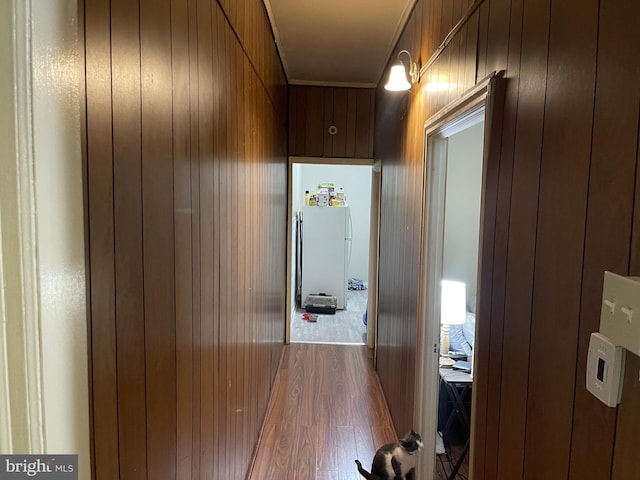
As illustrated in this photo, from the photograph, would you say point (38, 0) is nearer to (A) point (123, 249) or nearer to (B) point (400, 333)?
(A) point (123, 249)

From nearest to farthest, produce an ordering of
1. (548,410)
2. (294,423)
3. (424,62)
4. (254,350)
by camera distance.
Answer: (548,410) → (424,62) → (254,350) → (294,423)

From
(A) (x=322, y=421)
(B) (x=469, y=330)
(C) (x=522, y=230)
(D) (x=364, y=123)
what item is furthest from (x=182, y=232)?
(D) (x=364, y=123)

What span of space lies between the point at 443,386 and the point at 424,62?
2029 mm

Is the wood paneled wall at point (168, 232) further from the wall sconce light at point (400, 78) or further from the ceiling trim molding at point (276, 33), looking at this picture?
the wall sconce light at point (400, 78)

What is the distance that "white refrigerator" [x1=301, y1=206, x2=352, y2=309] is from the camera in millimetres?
6457

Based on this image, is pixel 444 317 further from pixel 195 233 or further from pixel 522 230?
pixel 195 233

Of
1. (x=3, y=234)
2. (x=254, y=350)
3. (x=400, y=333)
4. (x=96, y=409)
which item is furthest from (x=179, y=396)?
(x=400, y=333)

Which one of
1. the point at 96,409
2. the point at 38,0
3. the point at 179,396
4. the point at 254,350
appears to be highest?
the point at 38,0

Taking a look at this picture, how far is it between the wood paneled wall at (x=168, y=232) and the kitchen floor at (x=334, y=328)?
9.43ft

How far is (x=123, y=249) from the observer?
30.4 inches

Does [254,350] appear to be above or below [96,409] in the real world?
below

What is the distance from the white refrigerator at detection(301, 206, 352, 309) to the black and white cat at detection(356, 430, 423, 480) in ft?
14.7

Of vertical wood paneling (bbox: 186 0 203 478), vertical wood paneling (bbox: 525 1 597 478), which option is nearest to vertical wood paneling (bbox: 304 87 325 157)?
vertical wood paneling (bbox: 186 0 203 478)

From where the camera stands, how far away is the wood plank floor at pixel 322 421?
2.46m
